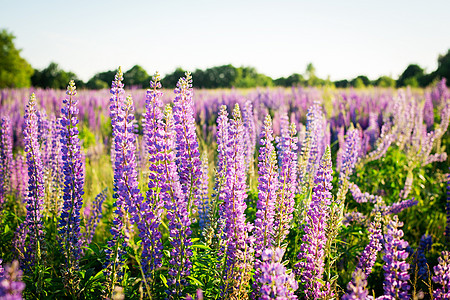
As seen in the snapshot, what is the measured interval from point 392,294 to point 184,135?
63.0 inches

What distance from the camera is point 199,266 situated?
2.32 metres

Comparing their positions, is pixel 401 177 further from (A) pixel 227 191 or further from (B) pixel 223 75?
(B) pixel 223 75

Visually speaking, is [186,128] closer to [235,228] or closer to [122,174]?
[122,174]

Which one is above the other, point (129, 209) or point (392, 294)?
point (129, 209)

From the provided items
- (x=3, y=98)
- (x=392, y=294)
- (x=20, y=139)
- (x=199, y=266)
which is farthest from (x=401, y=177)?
(x=3, y=98)

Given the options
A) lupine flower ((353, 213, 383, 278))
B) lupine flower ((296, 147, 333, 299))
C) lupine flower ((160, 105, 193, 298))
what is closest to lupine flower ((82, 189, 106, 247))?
lupine flower ((160, 105, 193, 298))

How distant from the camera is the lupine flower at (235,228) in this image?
1.93 metres

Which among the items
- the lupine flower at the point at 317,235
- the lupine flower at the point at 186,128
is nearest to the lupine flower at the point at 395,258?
the lupine flower at the point at 317,235

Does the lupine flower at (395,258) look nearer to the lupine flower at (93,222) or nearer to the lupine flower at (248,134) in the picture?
the lupine flower at (248,134)

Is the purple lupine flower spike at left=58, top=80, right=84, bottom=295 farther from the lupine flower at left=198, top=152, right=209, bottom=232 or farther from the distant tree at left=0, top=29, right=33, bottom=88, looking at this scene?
the distant tree at left=0, top=29, right=33, bottom=88

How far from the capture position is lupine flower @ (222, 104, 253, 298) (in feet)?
6.32

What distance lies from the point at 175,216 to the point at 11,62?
189 ft

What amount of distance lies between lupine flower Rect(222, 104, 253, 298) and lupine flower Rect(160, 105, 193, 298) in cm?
26

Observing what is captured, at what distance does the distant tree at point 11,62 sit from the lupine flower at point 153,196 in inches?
2065
